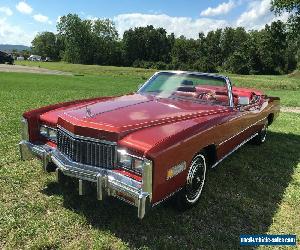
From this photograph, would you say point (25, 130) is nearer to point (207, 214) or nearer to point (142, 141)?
point (142, 141)

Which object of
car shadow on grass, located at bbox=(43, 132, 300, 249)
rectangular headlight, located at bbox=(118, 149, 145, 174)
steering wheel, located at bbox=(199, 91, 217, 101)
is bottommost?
car shadow on grass, located at bbox=(43, 132, 300, 249)

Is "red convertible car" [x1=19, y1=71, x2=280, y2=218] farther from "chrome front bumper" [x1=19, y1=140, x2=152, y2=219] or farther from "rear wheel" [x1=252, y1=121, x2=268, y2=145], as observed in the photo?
"rear wheel" [x1=252, y1=121, x2=268, y2=145]

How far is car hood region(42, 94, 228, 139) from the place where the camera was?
161 inches

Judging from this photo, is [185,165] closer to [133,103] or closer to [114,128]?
[114,128]

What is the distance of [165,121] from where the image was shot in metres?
4.49

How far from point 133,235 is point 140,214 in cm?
49

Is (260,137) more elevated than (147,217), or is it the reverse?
(260,137)

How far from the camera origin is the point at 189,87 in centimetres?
589

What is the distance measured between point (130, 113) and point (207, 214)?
163cm

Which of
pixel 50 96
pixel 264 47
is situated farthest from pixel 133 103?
pixel 264 47

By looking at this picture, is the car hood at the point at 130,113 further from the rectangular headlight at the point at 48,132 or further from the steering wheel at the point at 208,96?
the steering wheel at the point at 208,96

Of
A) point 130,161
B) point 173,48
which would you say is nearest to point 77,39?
point 173,48

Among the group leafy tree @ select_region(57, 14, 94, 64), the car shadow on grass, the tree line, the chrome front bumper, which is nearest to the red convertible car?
the chrome front bumper

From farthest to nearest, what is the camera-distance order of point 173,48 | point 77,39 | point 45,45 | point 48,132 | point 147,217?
1. point 45,45
2. point 77,39
3. point 173,48
4. point 48,132
5. point 147,217
